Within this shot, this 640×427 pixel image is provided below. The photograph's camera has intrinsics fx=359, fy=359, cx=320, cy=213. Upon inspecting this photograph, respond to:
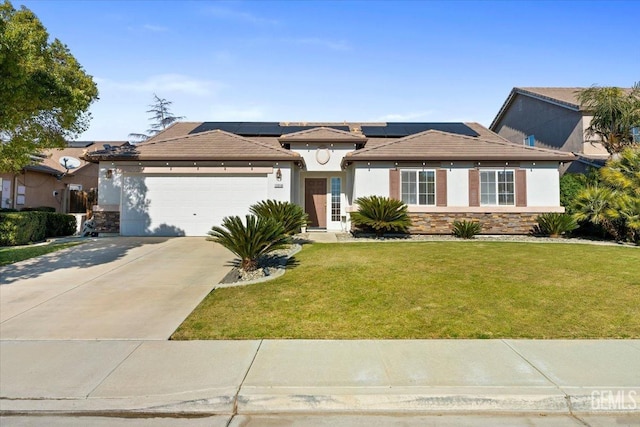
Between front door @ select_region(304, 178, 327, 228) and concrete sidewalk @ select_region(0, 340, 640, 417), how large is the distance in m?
12.3

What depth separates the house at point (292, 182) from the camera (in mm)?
14758

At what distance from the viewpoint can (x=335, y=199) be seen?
1709 centimetres

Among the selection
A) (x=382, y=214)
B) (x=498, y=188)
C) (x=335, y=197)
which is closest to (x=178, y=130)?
(x=335, y=197)

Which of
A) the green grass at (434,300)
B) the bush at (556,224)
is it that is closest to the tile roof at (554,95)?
the bush at (556,224)

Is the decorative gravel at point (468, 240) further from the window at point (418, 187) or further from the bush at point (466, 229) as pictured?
the window at point (418, 187)

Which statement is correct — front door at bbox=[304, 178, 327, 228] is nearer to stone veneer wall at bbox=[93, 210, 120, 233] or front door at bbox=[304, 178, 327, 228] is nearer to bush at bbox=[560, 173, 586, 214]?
stone veneer wall at bbox=[93, 210, 120, 233]

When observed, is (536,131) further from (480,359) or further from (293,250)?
(480,359)

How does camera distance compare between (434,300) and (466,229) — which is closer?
(434,300)

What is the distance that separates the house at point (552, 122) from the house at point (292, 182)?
4.01 m

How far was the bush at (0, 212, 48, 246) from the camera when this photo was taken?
13125mm

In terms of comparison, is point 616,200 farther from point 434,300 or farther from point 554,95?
point 554,95

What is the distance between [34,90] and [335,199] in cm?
1156

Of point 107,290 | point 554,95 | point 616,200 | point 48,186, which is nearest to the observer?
point 107,290

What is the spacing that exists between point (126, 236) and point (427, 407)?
46.7 feet
